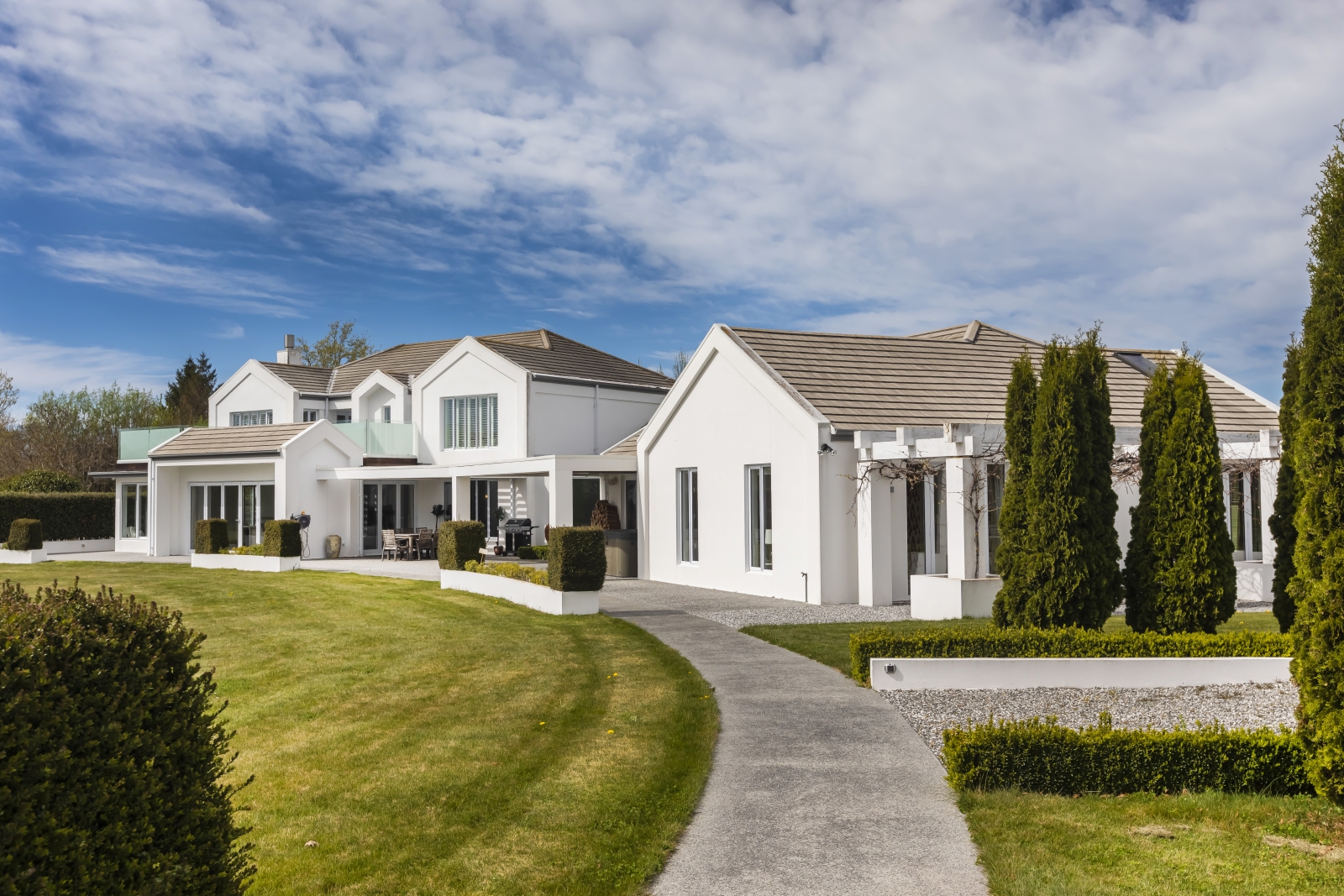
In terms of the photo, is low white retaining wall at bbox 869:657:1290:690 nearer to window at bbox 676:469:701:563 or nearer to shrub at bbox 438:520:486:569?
window at bbox 676:469:701:563

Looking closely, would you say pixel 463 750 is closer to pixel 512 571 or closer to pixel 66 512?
pixel 512 571

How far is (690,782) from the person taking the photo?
683 centimetres

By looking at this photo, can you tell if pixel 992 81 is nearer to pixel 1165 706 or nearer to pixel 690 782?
pixel 1165 706

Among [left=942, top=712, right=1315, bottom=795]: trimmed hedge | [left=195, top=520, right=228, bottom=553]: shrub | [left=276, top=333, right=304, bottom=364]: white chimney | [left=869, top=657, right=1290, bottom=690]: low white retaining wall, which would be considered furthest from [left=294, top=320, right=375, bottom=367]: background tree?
[left=942, top=712, right=1315, bottom=795]: trimmed hedge

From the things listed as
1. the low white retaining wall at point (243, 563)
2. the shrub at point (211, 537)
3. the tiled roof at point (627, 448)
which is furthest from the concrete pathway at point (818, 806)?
the shrub at point (211, 537)

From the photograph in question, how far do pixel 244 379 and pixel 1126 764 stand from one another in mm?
40331

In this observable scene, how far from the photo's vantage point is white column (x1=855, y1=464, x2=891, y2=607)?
17.2 metres

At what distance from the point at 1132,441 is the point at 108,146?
81.2ft

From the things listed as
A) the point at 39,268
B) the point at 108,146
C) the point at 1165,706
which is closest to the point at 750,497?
the point at 1165,706

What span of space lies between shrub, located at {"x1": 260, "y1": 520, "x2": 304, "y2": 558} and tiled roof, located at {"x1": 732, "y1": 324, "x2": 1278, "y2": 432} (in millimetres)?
15173

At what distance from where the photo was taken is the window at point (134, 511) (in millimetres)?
36219

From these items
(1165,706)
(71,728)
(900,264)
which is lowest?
(1165,706)

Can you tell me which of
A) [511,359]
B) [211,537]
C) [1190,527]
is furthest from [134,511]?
[1190,527]

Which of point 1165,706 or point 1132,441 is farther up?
point 1132,441
